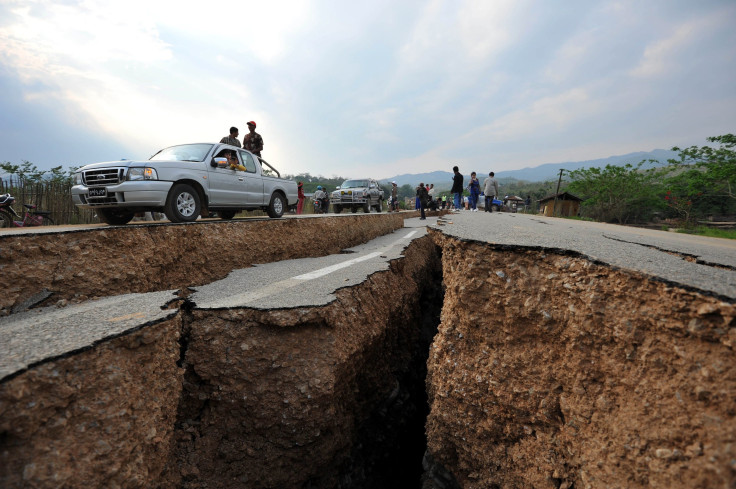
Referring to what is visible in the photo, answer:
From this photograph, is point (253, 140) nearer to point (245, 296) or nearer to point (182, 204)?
point (182, 204)

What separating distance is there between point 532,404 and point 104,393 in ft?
8.59

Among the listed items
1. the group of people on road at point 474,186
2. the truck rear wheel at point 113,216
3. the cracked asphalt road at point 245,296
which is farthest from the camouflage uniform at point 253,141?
the group of people on road at point 474,186

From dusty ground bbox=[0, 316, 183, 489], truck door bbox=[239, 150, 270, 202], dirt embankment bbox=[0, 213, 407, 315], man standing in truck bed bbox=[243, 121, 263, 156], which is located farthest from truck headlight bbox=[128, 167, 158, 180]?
man standing in truck bed bbox=[243, 121, 263, 156]

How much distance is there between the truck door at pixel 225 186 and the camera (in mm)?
5645

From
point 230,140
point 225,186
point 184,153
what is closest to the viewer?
point 184,153

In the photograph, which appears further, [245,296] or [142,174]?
[142,174]

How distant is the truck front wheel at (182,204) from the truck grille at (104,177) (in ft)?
2.16

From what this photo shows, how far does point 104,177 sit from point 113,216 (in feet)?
2.42

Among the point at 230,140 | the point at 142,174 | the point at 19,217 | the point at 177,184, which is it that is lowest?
the point at 19,217

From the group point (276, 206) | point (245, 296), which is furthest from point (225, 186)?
point (245, 296)

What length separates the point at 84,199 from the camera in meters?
4.57

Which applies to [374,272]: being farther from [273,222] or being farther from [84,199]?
[84,199]

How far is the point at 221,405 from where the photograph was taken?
8.23 feet

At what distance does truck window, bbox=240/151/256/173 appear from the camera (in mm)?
6660
